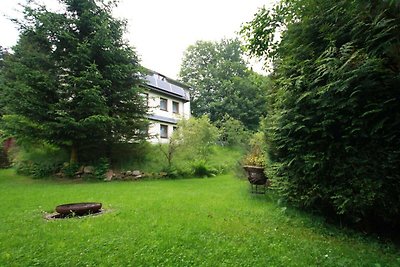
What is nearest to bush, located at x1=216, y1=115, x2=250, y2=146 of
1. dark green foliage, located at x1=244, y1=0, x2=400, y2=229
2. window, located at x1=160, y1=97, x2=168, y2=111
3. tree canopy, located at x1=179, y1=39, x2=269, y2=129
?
window, located at x1=160, y1=97, x2=168, y2=111

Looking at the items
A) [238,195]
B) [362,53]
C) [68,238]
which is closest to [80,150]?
[238,195]

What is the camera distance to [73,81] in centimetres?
1121

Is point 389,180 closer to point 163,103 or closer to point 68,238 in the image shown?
point 68,238

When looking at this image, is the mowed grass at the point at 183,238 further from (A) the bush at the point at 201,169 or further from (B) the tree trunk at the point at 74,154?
(A) the bush at the point at 201,169

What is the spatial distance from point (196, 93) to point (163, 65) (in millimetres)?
9804

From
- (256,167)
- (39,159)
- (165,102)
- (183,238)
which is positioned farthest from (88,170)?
(165,102)

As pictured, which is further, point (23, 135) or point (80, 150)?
point (80, 150)

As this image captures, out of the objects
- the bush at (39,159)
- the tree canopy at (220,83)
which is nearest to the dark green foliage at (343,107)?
the bush at (39,159)

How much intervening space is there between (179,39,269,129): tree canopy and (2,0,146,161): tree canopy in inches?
659

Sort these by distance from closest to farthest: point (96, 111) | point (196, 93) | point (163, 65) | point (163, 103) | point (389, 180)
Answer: point (389, 180)
point (96, 111)
point (163, 103)
point (196, 93)
point (163, 65)

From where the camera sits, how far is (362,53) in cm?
392

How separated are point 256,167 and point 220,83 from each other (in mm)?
26410

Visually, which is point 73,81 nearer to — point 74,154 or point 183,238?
point 74,154

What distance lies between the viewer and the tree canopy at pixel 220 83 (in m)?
30.4
